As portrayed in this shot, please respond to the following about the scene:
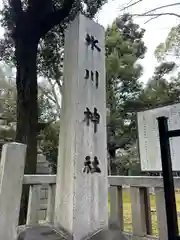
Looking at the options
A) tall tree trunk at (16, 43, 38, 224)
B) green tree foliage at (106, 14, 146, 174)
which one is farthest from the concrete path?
green tree foliage at (106, 14, 146, 174)

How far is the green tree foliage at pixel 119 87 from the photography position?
27.8 feet

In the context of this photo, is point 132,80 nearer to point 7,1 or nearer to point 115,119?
point 115,119

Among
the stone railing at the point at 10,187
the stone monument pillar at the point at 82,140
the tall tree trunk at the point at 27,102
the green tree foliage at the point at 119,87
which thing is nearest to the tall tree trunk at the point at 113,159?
the green tree foliage at the point at 119,87

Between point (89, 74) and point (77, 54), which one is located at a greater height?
point (77, 54)

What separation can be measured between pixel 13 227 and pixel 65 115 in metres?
0.94

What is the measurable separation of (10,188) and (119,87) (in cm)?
786

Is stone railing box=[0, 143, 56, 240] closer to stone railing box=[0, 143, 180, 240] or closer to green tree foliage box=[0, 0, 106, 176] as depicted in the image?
stone railing box=[0, 143, 180, 240]

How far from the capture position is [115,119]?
8.25 metres

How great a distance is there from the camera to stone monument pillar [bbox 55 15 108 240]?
1610mm

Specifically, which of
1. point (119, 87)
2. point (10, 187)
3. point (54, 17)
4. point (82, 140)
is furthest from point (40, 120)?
point (10, 187)

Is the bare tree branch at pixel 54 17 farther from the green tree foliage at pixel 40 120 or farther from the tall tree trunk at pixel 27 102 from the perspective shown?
the green tree foliage at pixel 40 120

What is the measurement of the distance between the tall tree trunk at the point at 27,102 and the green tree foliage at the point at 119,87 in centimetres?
480

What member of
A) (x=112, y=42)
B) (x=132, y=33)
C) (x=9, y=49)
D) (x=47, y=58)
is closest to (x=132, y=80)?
(x=112, y=42)

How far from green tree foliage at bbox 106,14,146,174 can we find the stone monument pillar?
6.19 metres
